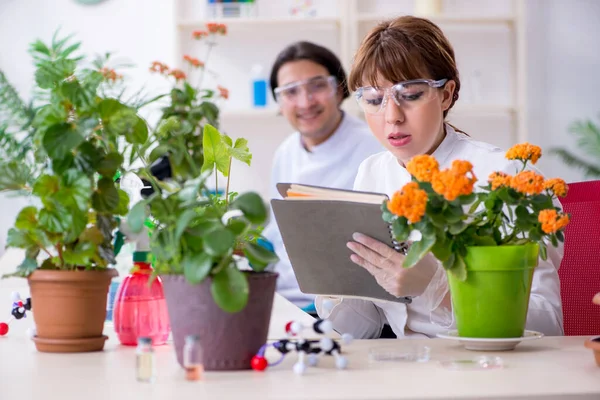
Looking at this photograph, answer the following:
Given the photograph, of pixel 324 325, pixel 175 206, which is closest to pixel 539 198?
pixel 324 325

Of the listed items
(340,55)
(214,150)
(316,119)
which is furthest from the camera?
(340,55)

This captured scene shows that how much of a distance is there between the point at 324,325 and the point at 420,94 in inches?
35.7

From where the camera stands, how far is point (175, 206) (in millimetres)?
1007

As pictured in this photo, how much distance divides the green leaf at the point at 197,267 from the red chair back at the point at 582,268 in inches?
46.6

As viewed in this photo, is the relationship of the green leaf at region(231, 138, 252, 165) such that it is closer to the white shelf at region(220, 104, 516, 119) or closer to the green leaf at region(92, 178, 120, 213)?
the green leaf at region(92, 178, 120, 213)

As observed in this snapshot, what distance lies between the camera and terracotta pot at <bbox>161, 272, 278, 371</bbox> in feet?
3.26

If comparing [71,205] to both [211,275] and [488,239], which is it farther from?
[488,239]

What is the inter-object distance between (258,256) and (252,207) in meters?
0.07

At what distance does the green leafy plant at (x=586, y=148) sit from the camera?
4543mm

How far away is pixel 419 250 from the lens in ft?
3.65

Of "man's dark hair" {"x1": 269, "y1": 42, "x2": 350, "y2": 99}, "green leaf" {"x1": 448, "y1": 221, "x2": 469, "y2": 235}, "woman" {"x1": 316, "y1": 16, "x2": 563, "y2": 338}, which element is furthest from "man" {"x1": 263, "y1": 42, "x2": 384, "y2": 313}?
"green leaf" {"x1": 448, "y1": 221, "x2": 469, "y2": 235}

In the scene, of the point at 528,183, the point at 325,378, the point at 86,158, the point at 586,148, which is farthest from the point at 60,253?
the point at 586,148

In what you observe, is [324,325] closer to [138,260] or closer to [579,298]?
[138,260]

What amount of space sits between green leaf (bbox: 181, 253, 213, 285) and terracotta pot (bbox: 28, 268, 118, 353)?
0.25 meters
